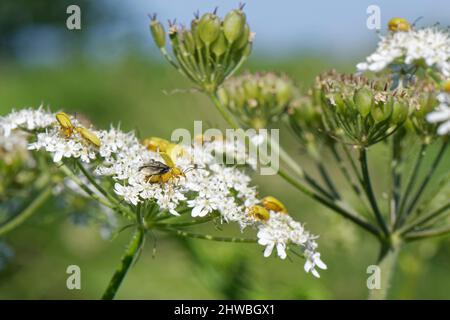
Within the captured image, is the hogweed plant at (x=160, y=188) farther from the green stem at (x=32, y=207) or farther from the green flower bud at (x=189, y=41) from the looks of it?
the green stem at (x=32, y=207)

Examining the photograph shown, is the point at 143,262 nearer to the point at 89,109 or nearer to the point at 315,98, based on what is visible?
the point at 315,98

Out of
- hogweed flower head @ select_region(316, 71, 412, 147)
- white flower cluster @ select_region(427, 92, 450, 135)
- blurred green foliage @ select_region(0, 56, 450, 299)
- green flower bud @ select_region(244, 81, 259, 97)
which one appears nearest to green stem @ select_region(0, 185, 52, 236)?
blurred green foliage @ select_region(0, 56, 450, 299)

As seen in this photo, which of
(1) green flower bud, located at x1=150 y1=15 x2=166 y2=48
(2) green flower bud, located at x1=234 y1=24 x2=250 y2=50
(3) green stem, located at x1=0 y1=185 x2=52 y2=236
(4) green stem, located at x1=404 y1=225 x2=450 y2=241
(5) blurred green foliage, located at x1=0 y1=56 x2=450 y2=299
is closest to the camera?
(4) green stem, located at x1=404 y1=225 x2=450 y2=241

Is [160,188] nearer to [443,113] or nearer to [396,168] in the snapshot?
[443,113]

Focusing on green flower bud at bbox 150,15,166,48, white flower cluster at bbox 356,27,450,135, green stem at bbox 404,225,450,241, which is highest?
green flower bud at bbox 150,15,166,48

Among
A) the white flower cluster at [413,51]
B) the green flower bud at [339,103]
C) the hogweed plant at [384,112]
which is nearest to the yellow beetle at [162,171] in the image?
the hogweed plant at [384,112]

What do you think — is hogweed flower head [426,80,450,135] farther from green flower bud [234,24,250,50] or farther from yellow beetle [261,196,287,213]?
green flower bud [234,24,250,50]

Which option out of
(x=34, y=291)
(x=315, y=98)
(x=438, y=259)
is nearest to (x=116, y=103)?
(x=34, y=291)
